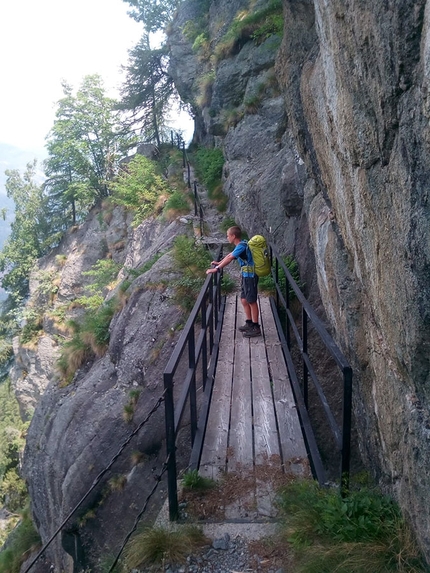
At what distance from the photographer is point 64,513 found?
6.72m

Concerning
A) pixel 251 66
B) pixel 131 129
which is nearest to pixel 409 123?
pixel 251 66

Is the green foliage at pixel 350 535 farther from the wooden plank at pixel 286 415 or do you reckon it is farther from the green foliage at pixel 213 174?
the green foliage at pixel 213 174

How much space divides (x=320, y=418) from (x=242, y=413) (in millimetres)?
899

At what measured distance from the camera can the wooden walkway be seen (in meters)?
3.80

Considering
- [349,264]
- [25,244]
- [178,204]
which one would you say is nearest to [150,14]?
[25,244]

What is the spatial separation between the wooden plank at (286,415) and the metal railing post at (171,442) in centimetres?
111

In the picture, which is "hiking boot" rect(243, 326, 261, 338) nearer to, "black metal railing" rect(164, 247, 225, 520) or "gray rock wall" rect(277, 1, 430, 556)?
"black metal railing" rect(164, 247, 225, 520)

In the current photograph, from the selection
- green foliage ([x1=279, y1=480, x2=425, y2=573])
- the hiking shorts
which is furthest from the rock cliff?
the hiking shorts

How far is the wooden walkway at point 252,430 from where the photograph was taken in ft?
12.5

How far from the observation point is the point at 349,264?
158 inches

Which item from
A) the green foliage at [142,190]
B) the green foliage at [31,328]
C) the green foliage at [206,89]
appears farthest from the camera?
the green foliage at [31,328]

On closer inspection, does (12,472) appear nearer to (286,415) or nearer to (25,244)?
(25,244)

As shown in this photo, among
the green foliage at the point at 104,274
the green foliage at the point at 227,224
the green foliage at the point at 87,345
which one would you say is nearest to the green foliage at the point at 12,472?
the green foliage at the point at 104,274

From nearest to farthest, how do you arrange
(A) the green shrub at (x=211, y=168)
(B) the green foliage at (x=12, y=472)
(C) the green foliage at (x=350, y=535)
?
(C) the green foliage at (x=350, y=535), (A) the green shrub at (x=211, y=168), (B) the green foliage at (x=12, y=472)
